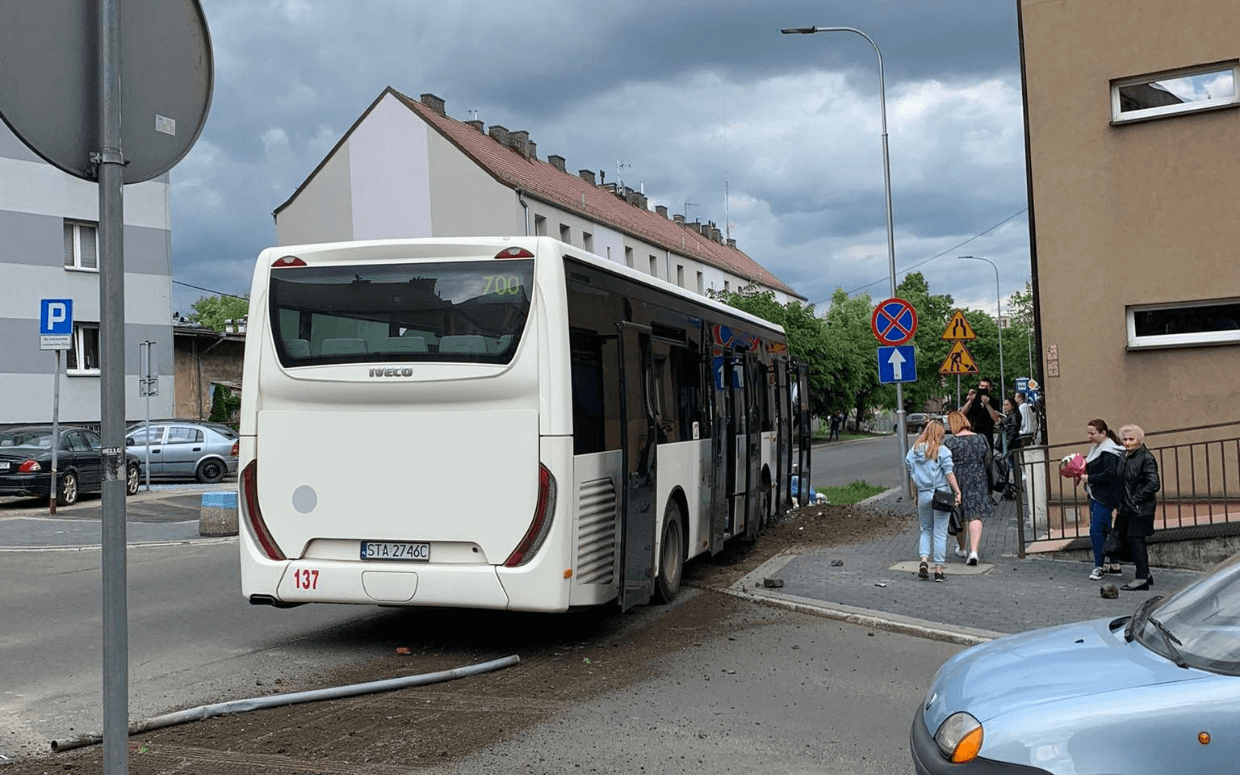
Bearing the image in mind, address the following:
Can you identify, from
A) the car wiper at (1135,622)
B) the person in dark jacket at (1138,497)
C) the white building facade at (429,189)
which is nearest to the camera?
the car wiper at (1135,622)

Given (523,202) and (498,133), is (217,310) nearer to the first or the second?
(498,133)

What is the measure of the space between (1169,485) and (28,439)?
20893 millimetres

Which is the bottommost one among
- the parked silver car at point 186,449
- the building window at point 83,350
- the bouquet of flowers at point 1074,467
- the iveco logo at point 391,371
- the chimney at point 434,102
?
the bouquet of flowers at point 1074,467

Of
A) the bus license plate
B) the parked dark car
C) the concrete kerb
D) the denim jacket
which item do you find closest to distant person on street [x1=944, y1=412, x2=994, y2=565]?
the denim jacket

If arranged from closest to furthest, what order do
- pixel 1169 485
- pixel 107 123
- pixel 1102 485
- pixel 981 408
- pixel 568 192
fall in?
pixel 107 123
pixel 1102 485
pixel 1169 485
pixel 981 408
pixel 568 192

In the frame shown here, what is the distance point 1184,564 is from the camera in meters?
12.4

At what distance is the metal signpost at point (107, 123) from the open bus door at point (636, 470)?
5.81 metres

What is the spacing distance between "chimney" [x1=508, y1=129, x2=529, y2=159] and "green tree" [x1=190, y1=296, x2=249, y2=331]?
62708 millimetres

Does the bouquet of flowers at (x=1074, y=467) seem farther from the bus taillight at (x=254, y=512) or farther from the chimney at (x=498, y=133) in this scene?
the chimney at (x=498, y=133)

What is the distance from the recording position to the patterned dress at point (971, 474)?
12984 mm

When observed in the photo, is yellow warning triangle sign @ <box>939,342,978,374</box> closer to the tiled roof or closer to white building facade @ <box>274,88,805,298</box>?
white building facade @ <box>274,88,805,298</box>

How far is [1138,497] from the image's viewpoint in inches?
437

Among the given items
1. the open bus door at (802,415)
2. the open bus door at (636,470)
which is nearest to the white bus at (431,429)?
the open bus door at (636,470)

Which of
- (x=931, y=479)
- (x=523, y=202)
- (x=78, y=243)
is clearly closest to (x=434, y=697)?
(x=931, y=479)
